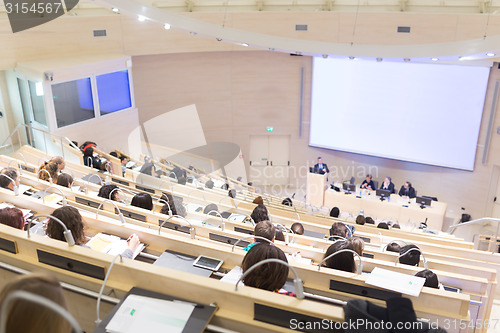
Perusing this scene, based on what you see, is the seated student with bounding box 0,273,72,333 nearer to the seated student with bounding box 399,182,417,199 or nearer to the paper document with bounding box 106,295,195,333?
the paper document with bounding box 106,295,195,333

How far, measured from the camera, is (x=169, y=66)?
1479 cm

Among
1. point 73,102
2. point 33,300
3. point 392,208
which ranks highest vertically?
point 33,300

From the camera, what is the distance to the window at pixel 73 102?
35.7 ft

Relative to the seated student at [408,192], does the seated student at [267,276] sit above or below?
above

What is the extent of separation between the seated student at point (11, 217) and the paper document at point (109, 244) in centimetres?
69

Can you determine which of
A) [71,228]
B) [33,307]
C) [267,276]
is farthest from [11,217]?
[267,276]

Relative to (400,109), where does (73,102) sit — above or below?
above

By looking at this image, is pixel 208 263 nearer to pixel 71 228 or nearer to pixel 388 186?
pixel 71 228

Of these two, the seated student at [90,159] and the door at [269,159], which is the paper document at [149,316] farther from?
the door at [269,159]

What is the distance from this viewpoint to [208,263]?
3.90m

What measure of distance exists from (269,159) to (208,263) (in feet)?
40.5

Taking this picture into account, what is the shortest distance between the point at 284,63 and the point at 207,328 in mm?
13142

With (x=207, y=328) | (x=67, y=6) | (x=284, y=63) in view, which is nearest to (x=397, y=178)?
(x=284, y=63)

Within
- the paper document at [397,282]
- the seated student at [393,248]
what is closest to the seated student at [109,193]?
the seated student at [393,248]
